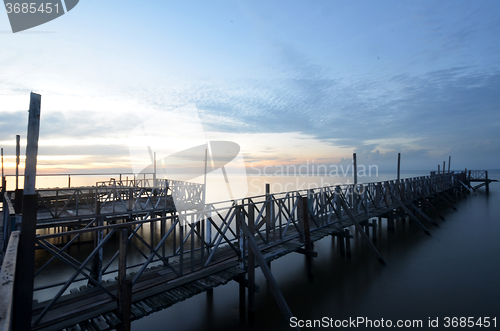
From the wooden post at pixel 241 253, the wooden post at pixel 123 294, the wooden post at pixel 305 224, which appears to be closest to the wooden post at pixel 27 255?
the wooden post at pixel 123 294

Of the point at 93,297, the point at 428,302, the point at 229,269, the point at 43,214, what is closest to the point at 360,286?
the point at 428,302

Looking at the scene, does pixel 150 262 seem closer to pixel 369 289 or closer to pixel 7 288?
pixel 7 288

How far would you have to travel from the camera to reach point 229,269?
6.20 metres

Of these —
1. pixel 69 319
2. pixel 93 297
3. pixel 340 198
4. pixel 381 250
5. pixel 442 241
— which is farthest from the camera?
pixel 442 241

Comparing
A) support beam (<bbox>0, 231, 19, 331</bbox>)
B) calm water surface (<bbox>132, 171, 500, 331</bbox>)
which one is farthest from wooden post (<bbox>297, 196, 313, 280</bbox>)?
support beam (<bbox>0, 231, 19, 331</bbox>)

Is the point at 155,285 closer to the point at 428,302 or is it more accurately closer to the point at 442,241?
the point at 428,302

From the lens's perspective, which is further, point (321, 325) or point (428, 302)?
point (428, 302)

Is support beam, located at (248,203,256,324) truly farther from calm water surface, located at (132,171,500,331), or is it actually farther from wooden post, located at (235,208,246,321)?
calm water surface, located at (132,171,500,331)

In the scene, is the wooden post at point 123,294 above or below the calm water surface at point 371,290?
above

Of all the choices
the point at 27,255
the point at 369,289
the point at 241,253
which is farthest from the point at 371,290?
the point at 27,255

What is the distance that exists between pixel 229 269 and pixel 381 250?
9665 mm

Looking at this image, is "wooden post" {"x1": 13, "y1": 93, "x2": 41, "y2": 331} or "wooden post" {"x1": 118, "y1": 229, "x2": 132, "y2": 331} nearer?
"wooden post" {"x1": 13, "y1": 93, "x2": 41, "y2": 331}

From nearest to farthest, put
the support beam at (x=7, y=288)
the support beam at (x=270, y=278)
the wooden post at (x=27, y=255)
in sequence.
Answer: the support beam at (x=7, y=288) < the wooden post at (x=27, y=255) < the support beam at (x=270, y=278)

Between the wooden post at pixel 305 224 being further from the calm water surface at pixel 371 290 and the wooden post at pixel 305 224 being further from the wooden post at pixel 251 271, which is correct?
the wooden post at pixel 251 271
